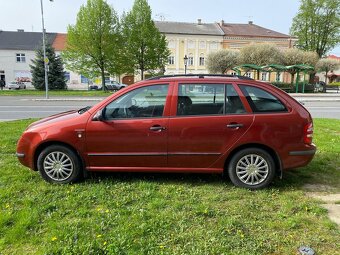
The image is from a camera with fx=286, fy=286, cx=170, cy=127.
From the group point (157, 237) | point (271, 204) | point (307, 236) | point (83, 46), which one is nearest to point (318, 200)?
point (271, 204)

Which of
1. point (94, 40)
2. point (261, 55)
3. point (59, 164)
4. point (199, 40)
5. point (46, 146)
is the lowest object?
point (59, 164)

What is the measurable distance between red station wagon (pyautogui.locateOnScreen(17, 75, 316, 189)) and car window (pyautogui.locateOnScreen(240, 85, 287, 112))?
0.6 inches

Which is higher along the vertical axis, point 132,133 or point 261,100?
point 261,100

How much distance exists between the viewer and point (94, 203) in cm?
382

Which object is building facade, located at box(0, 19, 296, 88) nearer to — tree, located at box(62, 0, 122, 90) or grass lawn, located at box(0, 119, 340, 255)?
tree, located at box(62, 0, 122, 90)

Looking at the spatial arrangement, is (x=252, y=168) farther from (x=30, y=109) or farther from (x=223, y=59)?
(x=223, y=59)

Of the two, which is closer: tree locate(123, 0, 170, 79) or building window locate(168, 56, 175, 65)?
tree locate(123, 0, 170, 79)

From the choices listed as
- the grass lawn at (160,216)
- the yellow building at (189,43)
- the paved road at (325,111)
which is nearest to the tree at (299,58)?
the yellow building at (189,43)

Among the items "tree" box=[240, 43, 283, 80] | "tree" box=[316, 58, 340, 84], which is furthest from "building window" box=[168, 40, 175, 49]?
"tree" box=[316, 58, 340, 84]

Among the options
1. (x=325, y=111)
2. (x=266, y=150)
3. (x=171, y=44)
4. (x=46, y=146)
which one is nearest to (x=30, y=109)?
(x=46, y=146)

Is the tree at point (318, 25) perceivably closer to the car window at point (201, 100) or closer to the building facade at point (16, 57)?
the building facade at point (16, 57)

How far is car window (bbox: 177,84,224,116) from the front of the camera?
4285mm

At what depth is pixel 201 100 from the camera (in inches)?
171

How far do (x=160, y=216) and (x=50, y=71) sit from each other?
111 feet
